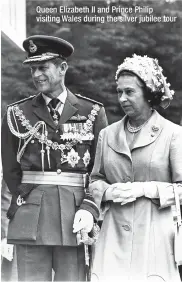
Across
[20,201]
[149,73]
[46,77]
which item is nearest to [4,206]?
[20,201]

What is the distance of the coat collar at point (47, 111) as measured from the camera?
2.62m

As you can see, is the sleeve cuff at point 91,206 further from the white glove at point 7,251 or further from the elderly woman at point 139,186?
the white glove at point 7,251

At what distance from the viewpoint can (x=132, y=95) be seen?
2.29m

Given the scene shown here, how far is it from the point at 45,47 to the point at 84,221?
0.92 meters

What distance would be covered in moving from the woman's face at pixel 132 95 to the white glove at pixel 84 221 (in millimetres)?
519

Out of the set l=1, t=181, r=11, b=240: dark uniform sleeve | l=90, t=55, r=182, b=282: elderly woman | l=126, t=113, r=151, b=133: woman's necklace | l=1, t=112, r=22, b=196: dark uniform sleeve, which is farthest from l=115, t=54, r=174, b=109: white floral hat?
l=1, t=181, r=11, b=240: dark uniform sleeve

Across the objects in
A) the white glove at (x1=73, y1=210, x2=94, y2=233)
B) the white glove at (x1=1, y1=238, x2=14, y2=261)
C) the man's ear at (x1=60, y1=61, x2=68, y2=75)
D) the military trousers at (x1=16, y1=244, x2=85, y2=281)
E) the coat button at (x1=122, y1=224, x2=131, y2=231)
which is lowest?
the military trousers at (x1=16, y1=244, x2=85, y2=281)

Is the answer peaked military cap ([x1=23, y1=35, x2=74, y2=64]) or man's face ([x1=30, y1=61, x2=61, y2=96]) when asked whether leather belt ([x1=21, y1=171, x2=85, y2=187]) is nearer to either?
man's face ([x1=30, y1=61, x2=61, y2=96])

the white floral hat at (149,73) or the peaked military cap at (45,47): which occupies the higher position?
the peaked military cap at (45,47)

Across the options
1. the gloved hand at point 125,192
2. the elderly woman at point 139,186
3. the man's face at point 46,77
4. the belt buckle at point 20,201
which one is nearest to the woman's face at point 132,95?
the elderly woman at point 139,186

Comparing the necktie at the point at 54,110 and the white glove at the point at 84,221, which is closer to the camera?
the white glove at the point at 84,221

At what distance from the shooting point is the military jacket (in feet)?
8.41

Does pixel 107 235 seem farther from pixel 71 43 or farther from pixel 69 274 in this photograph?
pixel 71 43

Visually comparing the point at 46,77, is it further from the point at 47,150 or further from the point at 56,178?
the point at 56,178
